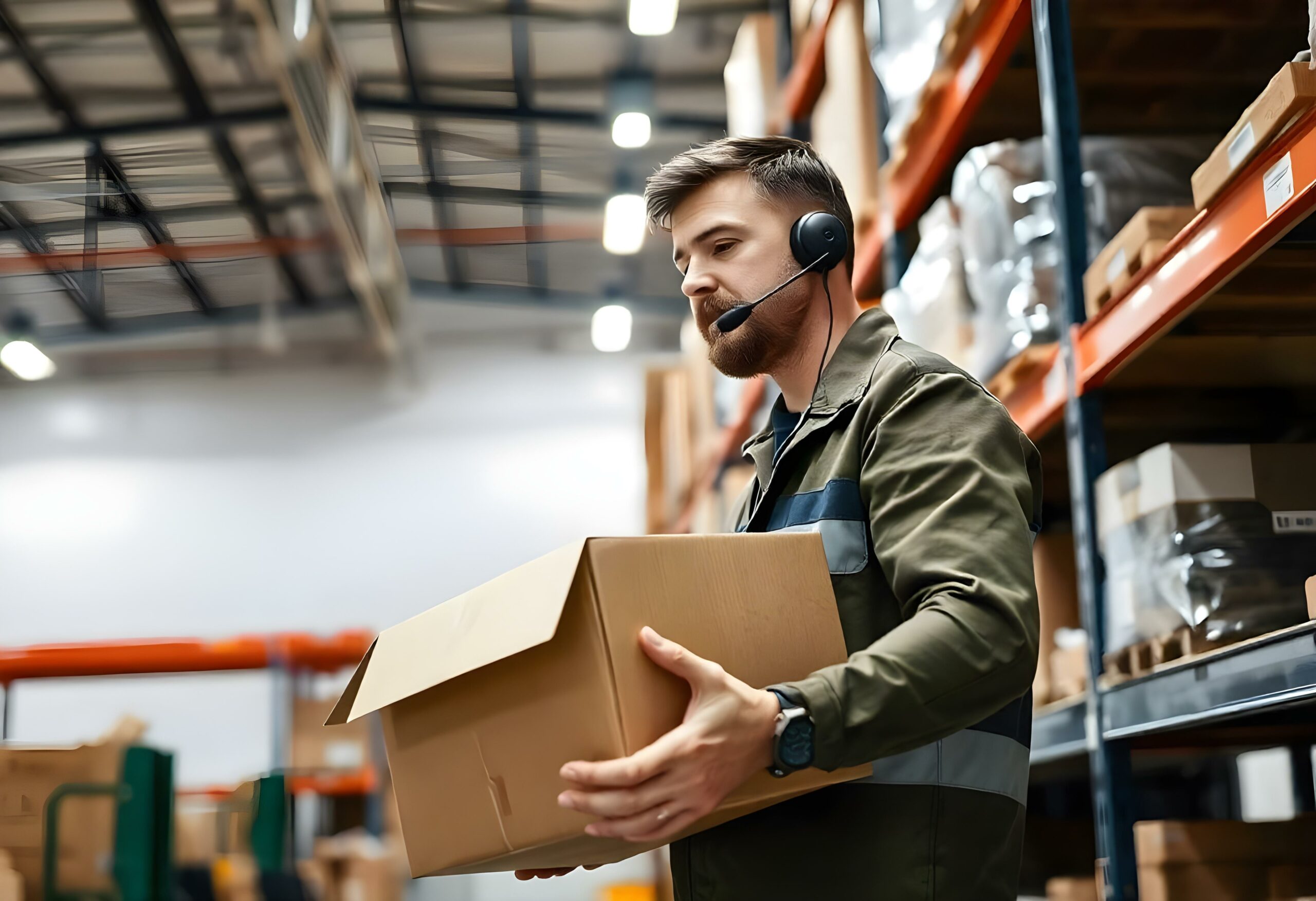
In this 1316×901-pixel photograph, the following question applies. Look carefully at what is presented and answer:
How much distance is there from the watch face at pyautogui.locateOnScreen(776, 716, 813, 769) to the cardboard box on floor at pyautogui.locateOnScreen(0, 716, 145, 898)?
1.67 meters

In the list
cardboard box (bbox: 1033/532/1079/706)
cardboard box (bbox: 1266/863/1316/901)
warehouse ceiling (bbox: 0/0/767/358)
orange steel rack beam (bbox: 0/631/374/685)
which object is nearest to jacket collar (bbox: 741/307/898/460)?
cardboard box (bbox: 1266/863/1316/901)

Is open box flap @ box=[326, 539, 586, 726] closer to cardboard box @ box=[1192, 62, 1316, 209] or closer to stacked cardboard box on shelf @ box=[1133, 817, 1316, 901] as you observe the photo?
cardboard box @ box=[1192, 62, 1316, 209]

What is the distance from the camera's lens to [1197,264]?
2035 mm

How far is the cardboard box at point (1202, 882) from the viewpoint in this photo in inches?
90.3

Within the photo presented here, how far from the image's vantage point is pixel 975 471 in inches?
49.1

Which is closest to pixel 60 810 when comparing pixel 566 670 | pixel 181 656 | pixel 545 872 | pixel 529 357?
pixel 181 656

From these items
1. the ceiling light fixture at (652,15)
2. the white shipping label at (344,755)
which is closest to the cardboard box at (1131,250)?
the ceiling light fixture at (652,15)

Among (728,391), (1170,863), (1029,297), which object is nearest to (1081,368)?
(1029,297)

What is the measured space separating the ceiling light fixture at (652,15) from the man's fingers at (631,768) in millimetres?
5248

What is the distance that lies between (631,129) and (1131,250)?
5670mm

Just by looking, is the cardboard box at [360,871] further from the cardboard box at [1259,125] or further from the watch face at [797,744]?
the watch face at [797,744]

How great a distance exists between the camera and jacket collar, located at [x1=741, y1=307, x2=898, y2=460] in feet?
4.82

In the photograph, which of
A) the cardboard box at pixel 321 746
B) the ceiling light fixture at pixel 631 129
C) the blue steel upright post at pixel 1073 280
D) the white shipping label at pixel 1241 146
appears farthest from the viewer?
the ceiling light fixture at pixel 631 129

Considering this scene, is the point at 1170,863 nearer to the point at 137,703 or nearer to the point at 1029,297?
the point at 1029,297
